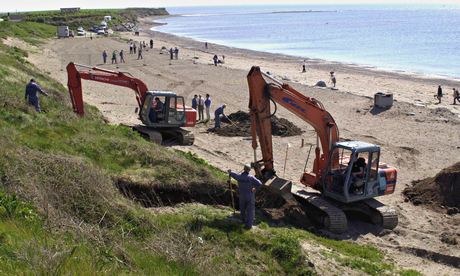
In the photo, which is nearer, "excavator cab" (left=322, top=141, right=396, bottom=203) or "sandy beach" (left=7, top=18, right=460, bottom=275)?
"sandy beach" (left=7, top=18, right=460, bottom=275)

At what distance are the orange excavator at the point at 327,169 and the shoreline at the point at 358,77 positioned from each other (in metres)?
18.8

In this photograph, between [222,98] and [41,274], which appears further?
[222,98]

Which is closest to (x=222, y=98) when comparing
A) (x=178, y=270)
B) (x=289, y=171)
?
(x=289, y=171)

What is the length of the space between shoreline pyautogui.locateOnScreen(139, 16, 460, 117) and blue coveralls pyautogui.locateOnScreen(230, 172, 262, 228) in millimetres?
23160

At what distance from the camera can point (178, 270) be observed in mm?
8680

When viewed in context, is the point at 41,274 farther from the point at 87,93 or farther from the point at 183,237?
the point at 87,93

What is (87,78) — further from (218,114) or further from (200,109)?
(200,109)

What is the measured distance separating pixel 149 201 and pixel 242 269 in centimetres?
364

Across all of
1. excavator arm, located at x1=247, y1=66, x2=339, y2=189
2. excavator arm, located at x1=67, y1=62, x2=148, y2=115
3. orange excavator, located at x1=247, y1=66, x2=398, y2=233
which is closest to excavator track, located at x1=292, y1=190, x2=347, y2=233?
orange excavator, located at x1=247, y1=66, x2=398, y2=233

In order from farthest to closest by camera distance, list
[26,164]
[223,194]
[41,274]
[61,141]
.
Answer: [61,141] < [223,194] < [26,164] < [41,274]

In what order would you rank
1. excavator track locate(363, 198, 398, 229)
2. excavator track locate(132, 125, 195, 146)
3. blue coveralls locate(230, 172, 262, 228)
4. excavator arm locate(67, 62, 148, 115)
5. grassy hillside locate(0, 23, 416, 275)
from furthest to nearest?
excavator track locate(132, 125, 195, 146) < excavator arm locate(67, 62, 148, 115) < excavator track locate(363, 198, 398, 229) < blue coveralls locate(230, 172, 262, 228) < grassy hillside locate(0, 23, 416, 275)

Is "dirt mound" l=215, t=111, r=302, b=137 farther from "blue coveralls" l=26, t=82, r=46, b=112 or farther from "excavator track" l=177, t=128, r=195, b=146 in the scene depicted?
"blue coveralls" l=26, t=82, r=46, b=112

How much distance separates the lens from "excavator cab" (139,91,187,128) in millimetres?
22188

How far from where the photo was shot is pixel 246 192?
12.2 meters
